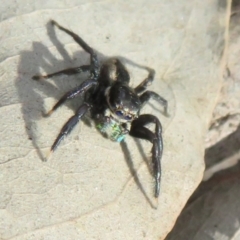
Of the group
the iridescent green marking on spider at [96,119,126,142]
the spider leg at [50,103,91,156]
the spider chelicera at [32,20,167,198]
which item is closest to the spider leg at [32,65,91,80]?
the spider chelicera at [32,20,167,198]

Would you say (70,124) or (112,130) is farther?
(112,130)

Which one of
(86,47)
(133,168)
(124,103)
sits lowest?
(133,168)

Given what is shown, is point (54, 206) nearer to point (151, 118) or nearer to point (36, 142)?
point (36, 142)

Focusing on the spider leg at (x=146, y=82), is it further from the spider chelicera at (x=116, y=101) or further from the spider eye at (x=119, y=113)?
the spider eye at (x=119, y=113)

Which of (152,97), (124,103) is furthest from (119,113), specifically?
(152,97)

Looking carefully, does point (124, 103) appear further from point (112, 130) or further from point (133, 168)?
point (133, 168)

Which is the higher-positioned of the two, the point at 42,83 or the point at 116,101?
the point at 42,83

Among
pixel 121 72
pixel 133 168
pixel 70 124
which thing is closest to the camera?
pixel 70 124

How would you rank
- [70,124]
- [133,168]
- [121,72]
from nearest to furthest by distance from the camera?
[70,124]
[133,168]
[121,72]

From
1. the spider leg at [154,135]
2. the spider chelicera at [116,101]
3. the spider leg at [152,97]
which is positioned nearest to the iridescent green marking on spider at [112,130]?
the spider chelicera at [116,101]
